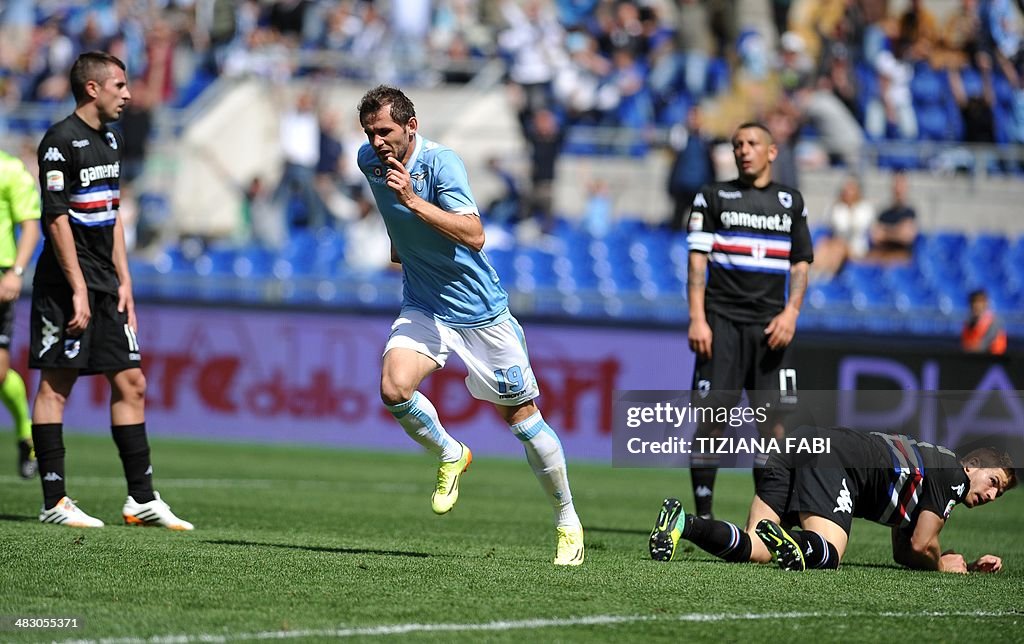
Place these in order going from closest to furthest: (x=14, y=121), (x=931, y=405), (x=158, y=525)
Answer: (x=158, y=525) < (x=931, y=405) < (x=14, y=121)

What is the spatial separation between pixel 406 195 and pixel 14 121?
17.9 meters

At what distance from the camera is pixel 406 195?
22.3 feet

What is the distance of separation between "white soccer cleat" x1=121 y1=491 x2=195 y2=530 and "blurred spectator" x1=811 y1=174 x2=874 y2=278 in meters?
12.1

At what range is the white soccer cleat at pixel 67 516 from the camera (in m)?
8.39

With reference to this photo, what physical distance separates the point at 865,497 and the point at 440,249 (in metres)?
2.44

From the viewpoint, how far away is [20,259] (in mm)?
9336

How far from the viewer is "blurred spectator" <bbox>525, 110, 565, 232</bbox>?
66.6 feet

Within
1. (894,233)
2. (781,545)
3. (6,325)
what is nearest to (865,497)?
(781,545)

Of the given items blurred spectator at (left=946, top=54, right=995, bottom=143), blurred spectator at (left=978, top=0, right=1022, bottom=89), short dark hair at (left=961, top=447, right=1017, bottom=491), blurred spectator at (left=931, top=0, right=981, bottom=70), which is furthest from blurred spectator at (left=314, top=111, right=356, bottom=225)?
short dark hair at (left=961, top=447, right=1017, bottom=491)

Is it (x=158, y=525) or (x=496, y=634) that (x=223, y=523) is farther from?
(x=496, y=634)

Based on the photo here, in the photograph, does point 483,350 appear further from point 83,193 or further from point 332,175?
point 332,175

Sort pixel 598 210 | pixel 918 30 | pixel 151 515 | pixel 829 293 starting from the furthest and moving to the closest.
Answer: pixel 918 30, pixel 598 210, pixel 829 293, pixel 151 515

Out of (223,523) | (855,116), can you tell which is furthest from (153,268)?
(223,523)

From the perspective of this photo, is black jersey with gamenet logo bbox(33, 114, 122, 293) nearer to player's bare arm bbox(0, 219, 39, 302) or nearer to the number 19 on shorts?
player's bare arm bbox(0, 219, 39, 302)
